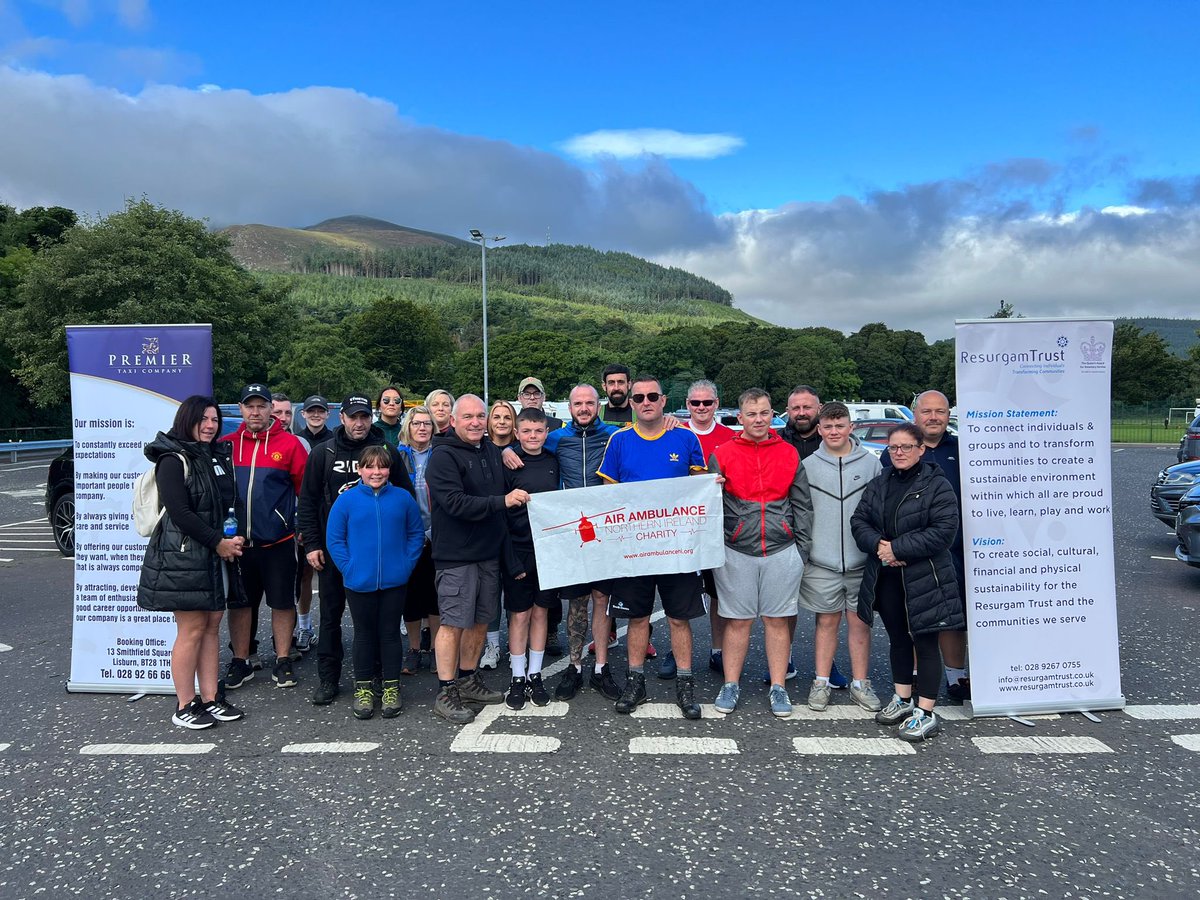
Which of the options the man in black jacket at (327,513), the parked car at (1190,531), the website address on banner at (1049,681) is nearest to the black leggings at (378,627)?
the man in black jacket at (327,513)

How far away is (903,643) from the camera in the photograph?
4945 millimetres

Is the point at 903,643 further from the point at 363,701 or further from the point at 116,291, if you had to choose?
the point at 116,291

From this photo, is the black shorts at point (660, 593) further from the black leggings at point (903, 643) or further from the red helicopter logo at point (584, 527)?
the black leggings at point (903, 643)

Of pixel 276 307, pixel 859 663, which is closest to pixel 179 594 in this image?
pixel 859 663

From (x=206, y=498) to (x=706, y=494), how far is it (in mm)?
3129

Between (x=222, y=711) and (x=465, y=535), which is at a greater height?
(x=465, y=535)

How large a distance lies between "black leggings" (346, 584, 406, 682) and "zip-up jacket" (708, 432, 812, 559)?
2.25 m

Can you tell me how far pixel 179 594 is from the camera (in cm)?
489

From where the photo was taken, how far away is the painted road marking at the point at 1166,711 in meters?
4.91

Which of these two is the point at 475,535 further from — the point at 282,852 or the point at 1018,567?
the point at 1018,567

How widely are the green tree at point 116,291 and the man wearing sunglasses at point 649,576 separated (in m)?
24.1

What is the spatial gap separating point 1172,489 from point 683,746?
9.13 meters

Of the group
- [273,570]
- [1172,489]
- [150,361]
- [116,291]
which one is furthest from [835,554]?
[116,291]

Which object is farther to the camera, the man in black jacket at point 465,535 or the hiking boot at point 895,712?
the man in black jacket at point 465,535
